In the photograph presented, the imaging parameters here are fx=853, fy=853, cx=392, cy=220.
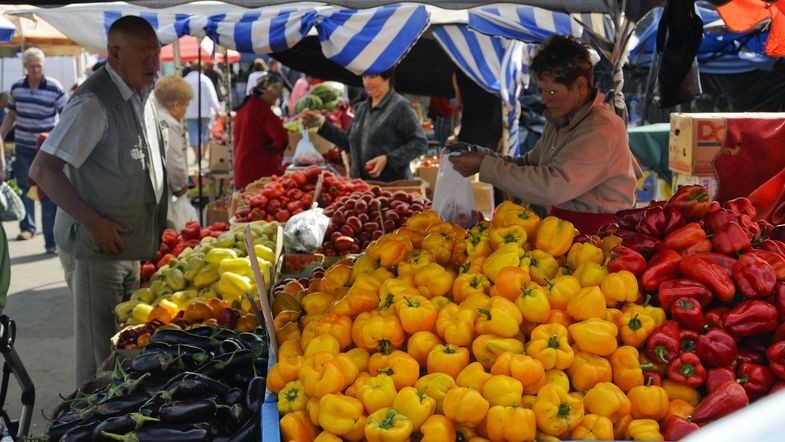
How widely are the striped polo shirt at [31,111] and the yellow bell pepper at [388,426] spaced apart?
8891 mm

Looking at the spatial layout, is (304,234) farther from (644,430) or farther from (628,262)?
(644,430)

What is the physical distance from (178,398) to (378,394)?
0.81 meters

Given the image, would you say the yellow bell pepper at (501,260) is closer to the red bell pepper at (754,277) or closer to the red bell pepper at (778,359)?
the red bell pepper at (754,277)

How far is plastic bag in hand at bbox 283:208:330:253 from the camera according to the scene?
492cm

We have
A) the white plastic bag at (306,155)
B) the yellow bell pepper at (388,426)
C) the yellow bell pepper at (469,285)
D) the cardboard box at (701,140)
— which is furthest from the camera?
the white plastic bag at (306,155)

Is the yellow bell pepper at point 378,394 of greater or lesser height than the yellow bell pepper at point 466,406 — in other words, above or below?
below

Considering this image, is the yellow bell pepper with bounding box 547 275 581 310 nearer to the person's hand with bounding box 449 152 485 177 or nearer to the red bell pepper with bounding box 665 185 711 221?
the red bell pepper with bounding box 665 185 711 221

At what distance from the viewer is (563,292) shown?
2.41 m

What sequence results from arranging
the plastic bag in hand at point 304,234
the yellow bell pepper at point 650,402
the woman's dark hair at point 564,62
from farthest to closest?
1. the plastic bag in hand at point 304,234
2. the woman's dark hair at point 564,62
3. the yellow bell pepper at point 650,402

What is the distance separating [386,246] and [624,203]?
68.1 inches

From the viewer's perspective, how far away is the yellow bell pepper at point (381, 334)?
2.38m

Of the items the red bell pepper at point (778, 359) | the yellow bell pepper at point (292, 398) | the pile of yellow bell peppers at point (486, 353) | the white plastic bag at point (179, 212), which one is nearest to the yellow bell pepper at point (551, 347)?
the pile of yellow bell peppers at point (486, 353)

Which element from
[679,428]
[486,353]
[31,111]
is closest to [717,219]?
[679,428]

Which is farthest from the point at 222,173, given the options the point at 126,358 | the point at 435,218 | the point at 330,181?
the point at 435,218
